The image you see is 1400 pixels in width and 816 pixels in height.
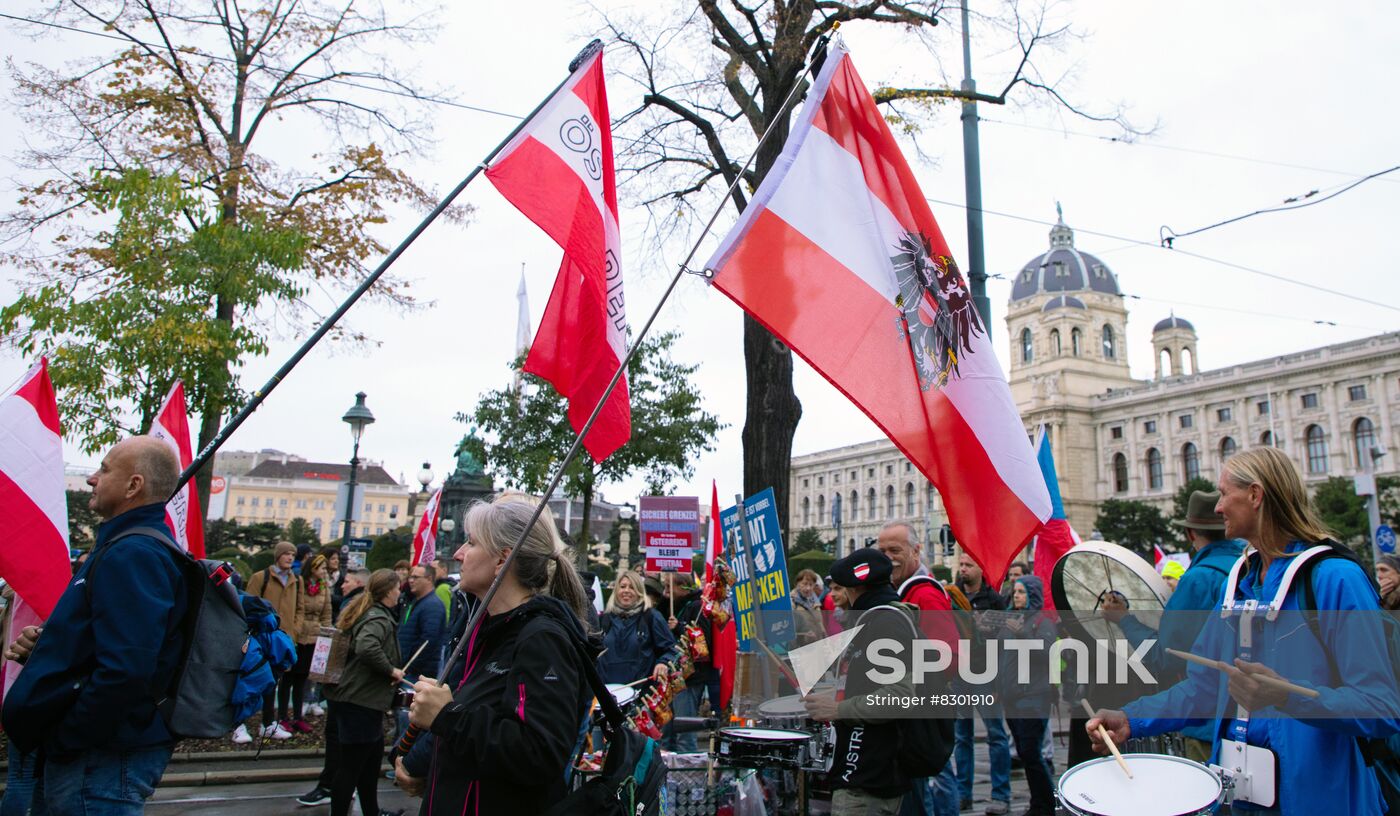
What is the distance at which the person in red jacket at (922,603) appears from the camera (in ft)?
14.6

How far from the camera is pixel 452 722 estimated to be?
95.3 inches

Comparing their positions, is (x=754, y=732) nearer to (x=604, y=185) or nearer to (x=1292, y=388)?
(x=604, y=185)

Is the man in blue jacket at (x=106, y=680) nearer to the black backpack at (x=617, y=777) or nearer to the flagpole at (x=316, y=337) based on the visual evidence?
the flagpole at (x=316, y=337)

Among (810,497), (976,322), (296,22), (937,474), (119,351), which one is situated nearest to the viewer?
(937,474)

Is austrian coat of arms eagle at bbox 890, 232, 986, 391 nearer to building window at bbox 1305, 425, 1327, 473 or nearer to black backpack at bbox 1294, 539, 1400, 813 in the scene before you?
black backpack at bbox 1294, 539, 1400, 813

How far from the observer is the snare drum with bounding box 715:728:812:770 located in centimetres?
450

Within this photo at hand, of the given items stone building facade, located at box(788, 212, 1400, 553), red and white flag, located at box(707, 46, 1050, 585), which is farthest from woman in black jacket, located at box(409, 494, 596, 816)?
stone building facade, located at box(788, 212, 1400, 553)

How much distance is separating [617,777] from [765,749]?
2093 millimetres

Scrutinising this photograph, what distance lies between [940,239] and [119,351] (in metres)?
8.64

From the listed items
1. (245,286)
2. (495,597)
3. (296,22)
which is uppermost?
(296,22)

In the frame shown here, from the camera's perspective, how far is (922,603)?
16.4 ft

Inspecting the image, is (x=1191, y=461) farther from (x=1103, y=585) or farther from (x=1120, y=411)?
(x=1103, y=585)

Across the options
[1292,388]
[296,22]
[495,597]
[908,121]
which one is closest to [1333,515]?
[1292,388]

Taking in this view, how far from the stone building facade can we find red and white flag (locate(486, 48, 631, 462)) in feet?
222
